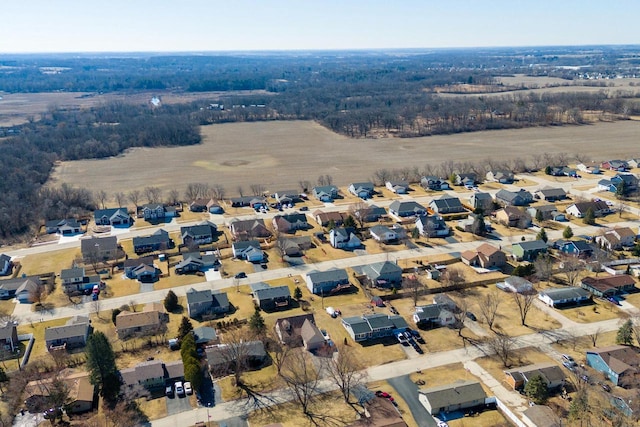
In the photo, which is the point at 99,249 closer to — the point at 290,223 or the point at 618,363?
the point at 290,223

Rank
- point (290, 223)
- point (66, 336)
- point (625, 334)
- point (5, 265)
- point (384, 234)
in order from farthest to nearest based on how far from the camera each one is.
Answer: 1. point (290, 223)
2. point (384, 234)
3. point (5, 265)
4. point (66, 336)
5. point (625, 334)

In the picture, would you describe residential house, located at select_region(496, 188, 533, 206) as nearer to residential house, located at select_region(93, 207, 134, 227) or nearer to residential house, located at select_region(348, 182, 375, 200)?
residential house, located at select_region(348, 182, 375, 200)

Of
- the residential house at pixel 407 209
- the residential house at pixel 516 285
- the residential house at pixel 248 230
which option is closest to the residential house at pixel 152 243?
the residential house at pixel 248 230

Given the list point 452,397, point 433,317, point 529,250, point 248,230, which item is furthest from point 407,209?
point 452,397

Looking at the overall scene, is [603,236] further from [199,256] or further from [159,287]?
[159,287]

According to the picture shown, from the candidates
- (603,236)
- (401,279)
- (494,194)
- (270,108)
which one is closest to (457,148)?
(494,194)

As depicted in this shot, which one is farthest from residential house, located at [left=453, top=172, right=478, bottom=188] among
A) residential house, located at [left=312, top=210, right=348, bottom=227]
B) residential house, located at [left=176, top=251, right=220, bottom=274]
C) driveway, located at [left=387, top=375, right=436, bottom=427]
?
driveway, located at [left=387, top=375, right=436, bottom=427]
